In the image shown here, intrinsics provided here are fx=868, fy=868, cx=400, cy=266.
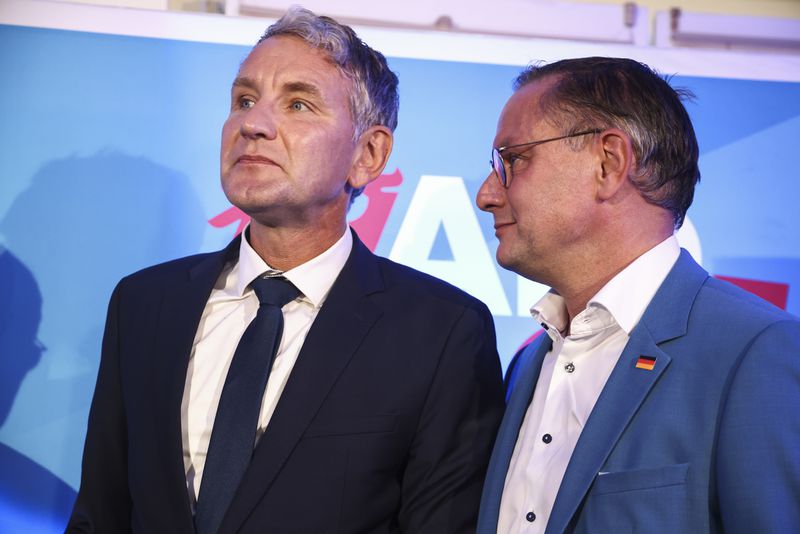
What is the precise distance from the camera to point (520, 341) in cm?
284

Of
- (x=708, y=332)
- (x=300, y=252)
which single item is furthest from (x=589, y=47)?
(x=708, y=332)

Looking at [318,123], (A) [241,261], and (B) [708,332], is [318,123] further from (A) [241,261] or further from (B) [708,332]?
(B) [708,332]

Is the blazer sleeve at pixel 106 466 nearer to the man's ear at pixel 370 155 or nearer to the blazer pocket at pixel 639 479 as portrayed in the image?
the man's ear at pixel 370 155

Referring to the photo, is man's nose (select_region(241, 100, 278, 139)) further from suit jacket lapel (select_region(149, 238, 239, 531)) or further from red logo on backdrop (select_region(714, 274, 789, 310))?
red logo on backdrop (select_region(714, 274, 789, 310))

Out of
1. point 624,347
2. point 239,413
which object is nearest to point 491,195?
point 624,347

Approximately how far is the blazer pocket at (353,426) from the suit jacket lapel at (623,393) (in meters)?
0.44

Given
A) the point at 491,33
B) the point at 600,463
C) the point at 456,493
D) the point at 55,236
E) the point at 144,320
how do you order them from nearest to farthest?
the point at 600,463 < the point at 456,493 < the point at 144,320 < the point at 55,236 < the point at 491,33

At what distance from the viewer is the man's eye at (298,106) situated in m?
2.18

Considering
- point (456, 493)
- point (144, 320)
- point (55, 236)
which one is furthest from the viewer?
point (55, 236)

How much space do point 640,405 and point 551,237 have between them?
482mm

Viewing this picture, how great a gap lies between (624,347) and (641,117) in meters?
0.56

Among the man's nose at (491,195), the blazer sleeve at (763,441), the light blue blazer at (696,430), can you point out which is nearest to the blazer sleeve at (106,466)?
the man's nose at (491,195)

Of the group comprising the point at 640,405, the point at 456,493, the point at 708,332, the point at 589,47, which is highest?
the point at 589,47

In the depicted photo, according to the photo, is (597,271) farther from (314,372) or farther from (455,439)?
(314,372)
